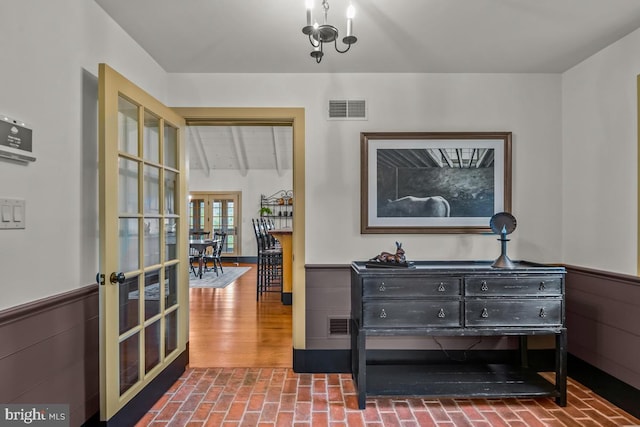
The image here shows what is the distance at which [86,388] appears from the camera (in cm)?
196

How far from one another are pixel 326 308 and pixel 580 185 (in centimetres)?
230

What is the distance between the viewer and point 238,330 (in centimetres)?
399

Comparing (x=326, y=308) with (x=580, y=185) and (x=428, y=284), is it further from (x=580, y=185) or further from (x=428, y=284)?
(x=580, y=185)

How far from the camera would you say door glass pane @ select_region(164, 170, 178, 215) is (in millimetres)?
2658

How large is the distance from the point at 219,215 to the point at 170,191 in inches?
294

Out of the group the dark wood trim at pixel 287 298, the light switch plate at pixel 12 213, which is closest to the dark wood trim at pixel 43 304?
the light switch plate at pixel 12 213

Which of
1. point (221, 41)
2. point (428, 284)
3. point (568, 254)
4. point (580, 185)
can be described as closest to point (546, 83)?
point (580, 185)

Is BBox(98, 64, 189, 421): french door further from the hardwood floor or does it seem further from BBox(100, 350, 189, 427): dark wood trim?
the hardwood floor

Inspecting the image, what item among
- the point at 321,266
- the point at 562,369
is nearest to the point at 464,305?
the point at 562,369

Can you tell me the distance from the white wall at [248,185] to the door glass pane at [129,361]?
767cm

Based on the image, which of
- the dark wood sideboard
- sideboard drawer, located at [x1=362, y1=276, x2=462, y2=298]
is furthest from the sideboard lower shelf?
sideboard drawer, located at [x1=362, y1=276, x2=462, y2=298]

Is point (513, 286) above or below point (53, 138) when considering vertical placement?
below

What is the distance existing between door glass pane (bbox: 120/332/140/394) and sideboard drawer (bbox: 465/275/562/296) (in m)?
2.20

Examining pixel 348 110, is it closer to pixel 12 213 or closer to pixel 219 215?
pixel 12 213
